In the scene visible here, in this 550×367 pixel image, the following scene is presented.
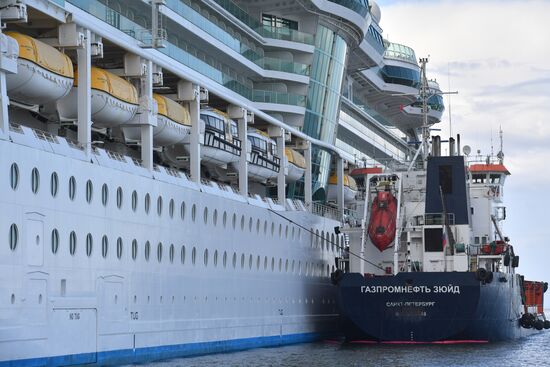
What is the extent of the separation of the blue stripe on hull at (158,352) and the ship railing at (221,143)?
6073mm

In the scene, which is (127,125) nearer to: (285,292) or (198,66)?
(198,66)

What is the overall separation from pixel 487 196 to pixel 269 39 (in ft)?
35.7

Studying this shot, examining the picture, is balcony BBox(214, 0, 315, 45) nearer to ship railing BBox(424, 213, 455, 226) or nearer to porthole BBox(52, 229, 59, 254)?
ship railing BBox(424, 213, 455, 226)

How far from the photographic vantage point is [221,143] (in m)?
35.6

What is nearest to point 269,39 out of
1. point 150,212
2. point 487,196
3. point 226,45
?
point 226,45

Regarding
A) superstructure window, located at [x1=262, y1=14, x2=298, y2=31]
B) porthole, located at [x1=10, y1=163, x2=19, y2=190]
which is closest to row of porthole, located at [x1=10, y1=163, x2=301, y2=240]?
porthole, located at [x1=10, y1=163, x2=19, y2=190]

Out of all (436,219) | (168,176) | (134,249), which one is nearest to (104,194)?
(134,249)

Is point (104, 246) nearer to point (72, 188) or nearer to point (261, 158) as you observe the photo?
point (72, 188)

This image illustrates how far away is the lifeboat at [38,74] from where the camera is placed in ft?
79.5

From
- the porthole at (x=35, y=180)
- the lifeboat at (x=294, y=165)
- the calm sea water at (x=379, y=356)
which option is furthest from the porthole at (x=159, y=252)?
the lifeboat at (x=294, y=165)

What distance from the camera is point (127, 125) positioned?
98.5 feet

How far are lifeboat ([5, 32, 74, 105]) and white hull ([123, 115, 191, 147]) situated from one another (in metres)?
4.55

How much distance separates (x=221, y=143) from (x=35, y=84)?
1154 cm

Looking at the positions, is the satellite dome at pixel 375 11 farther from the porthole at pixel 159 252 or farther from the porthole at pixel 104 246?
the porthole at pixel 104 246
